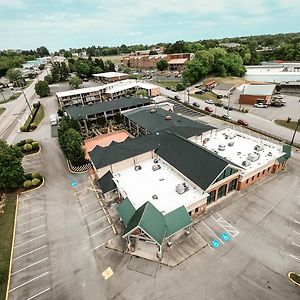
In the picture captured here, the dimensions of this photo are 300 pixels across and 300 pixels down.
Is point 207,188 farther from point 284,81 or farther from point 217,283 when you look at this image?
point 284,81

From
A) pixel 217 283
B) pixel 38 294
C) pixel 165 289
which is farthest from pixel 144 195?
pixel 38 294

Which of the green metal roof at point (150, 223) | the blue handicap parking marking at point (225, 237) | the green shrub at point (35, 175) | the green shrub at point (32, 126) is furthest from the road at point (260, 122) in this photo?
the green shrub at point (32, 126)

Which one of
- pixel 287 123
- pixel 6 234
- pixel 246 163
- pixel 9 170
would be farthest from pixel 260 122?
pixel 6 234

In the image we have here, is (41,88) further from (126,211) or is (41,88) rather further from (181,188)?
(181,188)

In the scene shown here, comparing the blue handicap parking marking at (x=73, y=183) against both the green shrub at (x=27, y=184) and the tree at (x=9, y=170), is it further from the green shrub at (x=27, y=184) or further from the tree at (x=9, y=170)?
the tree at (x=9, y=170)

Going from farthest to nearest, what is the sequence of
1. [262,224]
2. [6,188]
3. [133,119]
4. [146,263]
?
[133,119] → [6,188] → [262,224] → [146,263]

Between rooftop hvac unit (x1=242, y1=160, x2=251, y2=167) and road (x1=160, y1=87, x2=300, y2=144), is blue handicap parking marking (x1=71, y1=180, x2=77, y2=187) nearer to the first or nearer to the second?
rooftop hvac unit (x1=242, y1=160, x2=251, y2=167)
